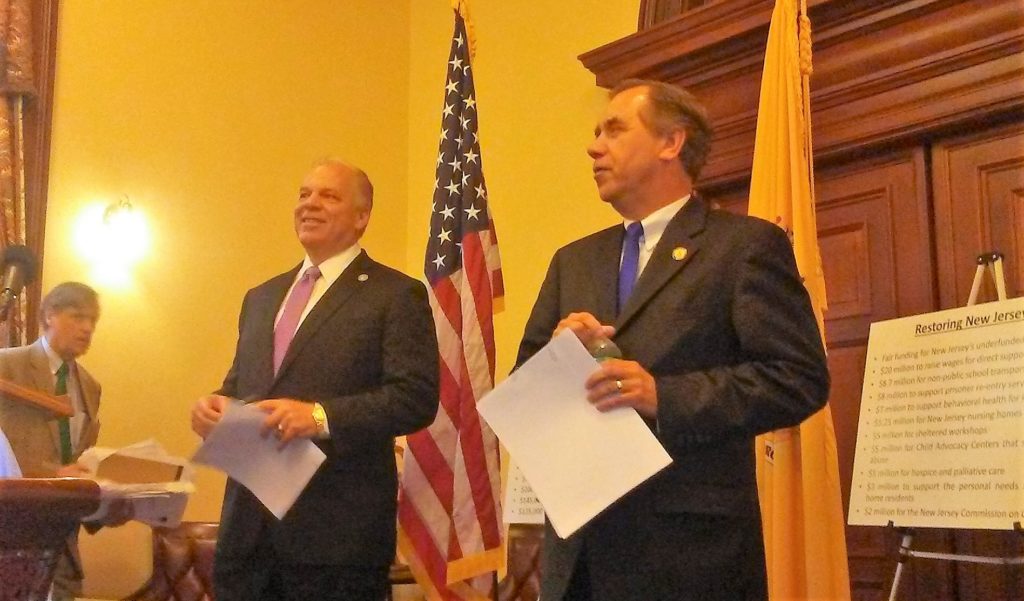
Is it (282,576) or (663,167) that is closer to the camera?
(663,167)

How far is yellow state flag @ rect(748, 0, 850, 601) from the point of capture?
9.87 feet

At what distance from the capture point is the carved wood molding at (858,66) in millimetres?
3262

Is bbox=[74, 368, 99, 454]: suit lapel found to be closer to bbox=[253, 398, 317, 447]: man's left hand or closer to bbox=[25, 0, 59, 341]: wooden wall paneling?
bbox=[25, 0, 59, 341]: wooden wall paneling

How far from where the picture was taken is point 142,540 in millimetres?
4531

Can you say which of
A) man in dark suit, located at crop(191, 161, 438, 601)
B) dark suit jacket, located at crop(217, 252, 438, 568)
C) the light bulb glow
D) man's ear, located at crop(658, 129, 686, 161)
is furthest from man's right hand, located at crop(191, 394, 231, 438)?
the light bulb glow

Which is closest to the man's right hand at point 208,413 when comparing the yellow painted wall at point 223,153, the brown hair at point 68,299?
the brown hair at point 68,299

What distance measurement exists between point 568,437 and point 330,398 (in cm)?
72

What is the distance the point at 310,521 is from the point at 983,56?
95.3 inches

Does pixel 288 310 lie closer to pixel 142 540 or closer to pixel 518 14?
pixel 142 540

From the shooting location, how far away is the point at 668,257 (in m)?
1.91

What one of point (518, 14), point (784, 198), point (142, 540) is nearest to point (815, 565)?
point (784, 198)

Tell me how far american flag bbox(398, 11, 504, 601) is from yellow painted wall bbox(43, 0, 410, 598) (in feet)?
4.95

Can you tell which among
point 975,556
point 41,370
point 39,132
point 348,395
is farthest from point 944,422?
point 39,132

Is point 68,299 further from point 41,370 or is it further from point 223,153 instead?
point 223,153
